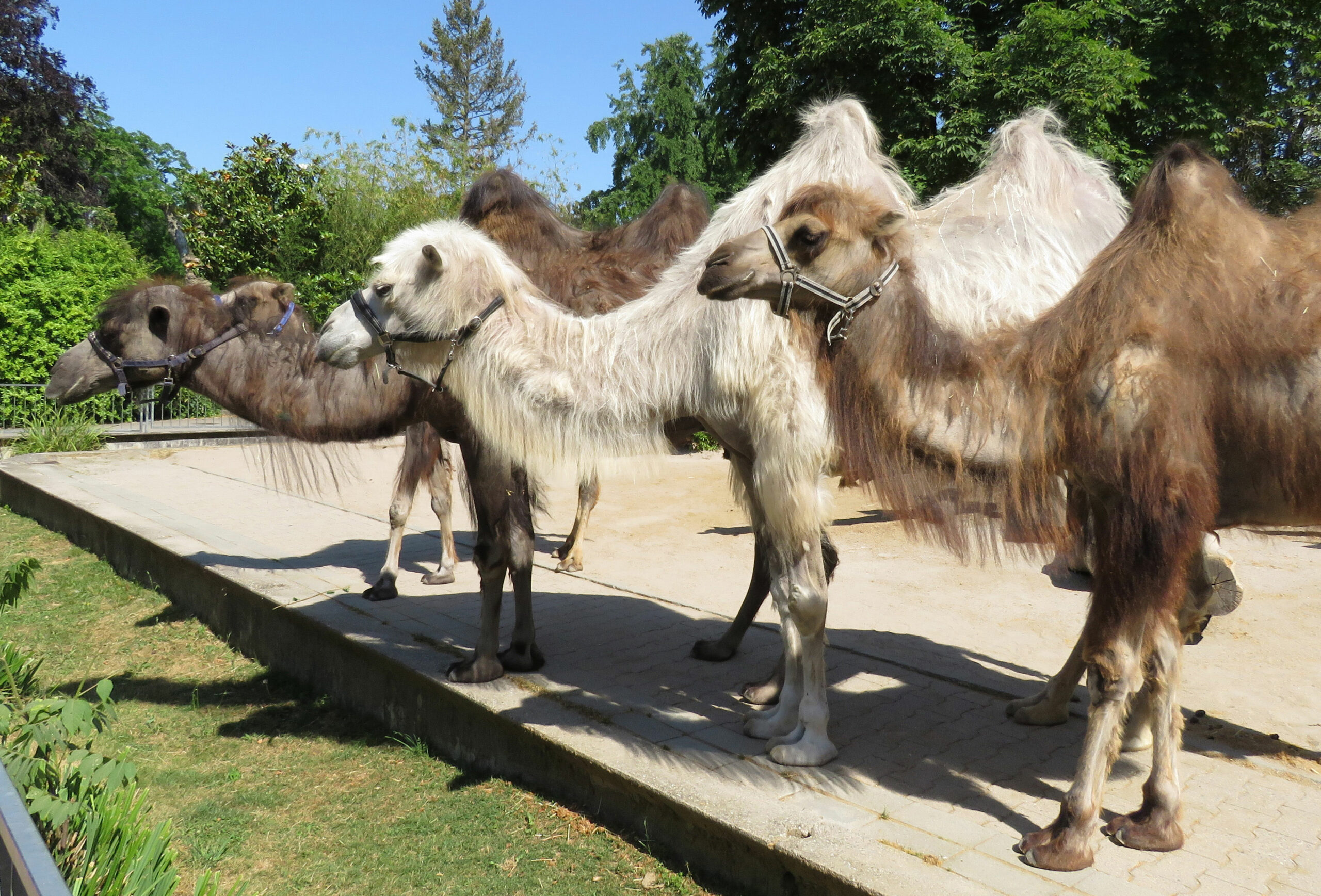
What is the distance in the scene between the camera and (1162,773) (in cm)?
323

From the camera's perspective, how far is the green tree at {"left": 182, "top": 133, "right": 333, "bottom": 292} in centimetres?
2342

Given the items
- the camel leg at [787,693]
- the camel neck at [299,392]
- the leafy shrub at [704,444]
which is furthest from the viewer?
the leafy shrub at [704,444]

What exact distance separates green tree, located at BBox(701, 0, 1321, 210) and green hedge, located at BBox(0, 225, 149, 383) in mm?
12487

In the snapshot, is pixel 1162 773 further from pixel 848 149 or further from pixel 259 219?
pixel 259 219

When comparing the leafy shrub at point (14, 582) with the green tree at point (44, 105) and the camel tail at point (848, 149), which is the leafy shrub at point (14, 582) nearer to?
the camel tail at point (848, 149)

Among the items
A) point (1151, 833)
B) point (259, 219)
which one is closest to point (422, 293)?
point (1151, 833)

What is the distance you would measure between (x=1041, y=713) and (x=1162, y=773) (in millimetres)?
1097

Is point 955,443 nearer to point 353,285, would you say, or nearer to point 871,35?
point 871,35

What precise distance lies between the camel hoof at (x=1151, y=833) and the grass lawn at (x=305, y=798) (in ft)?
4.73

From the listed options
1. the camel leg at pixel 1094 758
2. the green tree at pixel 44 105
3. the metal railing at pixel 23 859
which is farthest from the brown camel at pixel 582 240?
the green tree at pixel 44 105

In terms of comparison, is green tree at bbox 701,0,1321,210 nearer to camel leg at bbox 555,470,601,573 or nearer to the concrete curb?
camel leg at bbox 555,470,601,573

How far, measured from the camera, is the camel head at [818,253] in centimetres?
333

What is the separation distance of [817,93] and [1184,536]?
14.1 meters

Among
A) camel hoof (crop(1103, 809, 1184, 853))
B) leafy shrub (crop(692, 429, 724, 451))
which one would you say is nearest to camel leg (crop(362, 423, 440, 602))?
camel hoof (crop(1103, 809, 1184, 853))
